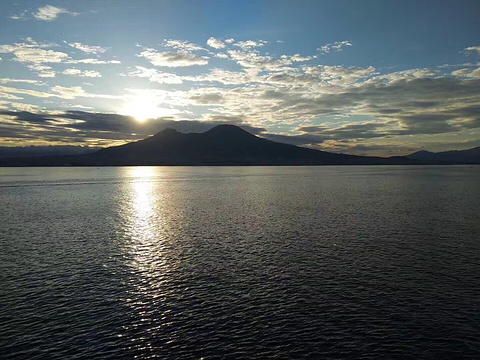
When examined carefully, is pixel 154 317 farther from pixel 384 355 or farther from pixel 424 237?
pixel 424 237

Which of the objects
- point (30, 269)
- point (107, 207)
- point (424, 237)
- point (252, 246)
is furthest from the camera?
point (107, 207)

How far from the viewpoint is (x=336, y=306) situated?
29250mm

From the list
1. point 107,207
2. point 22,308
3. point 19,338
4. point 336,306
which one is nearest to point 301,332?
point 336,306

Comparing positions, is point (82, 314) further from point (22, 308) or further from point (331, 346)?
point (331, 346)

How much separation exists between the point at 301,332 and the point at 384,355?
5698 millimetres

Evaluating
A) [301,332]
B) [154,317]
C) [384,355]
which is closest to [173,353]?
[154,317]

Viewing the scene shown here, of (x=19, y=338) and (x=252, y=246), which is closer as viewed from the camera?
(x=19, y=338)

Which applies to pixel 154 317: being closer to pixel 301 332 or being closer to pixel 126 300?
pixel 126 300

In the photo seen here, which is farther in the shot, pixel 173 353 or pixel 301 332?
pixel 301 332

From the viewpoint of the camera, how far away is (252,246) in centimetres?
4984

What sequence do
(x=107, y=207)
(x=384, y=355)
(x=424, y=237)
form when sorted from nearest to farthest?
(x=384, y=355) → (x=424, y=237) → (x=107, y=207)

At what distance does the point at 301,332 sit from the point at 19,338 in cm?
2020

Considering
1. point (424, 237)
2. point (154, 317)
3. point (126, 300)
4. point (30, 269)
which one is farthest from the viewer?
point (424, 237)

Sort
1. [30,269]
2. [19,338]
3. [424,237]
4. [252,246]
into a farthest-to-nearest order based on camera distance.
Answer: [424,237] < [252,246] < [30,269] < [19,338]
